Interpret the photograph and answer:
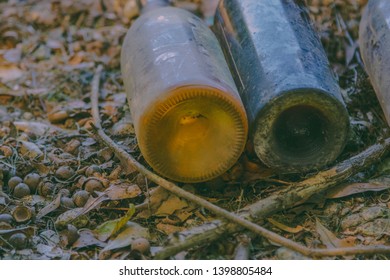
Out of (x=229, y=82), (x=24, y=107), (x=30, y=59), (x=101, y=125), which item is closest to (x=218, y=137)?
(x=229, y=82)

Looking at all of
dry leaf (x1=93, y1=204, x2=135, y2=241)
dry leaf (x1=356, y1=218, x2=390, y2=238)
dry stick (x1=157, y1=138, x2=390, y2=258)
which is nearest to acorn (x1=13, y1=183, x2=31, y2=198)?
dry leaf (x1=93, y1=204, x2=135, y2=241)

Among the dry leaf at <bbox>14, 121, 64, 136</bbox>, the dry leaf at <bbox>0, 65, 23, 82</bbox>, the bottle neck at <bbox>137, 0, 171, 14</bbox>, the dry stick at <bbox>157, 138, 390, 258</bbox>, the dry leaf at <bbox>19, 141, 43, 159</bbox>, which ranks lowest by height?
the dry leaf at <bbox>0, 65, 23, 82</bbox>

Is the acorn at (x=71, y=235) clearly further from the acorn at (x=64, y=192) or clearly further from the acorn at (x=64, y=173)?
the acorn at (x=64, y=173)

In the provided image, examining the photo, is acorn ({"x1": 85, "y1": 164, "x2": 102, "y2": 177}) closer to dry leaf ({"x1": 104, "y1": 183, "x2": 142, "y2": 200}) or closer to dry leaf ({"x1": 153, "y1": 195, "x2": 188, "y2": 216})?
dry leaf ({"x1": 104, "y1": 183, "x2": 142, "y2": 200})

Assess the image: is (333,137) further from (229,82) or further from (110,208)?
(110,208)

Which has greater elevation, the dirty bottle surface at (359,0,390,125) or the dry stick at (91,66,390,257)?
the dirty bottle surface at (359,0,390,125)

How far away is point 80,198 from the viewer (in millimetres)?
2275

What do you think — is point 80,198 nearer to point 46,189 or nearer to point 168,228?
point 46,189

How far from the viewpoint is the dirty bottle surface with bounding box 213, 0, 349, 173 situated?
212 centimetres

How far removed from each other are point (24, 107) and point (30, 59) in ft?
1.53

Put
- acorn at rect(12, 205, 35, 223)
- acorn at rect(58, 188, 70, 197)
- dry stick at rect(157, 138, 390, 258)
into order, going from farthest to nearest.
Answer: acorn at rect(58, 188, 70, 197)
acorn at rect(12, 205, 35, 223)
dry stick at rect(157, 138, 390, 258)

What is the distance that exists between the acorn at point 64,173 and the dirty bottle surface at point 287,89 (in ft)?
2.39

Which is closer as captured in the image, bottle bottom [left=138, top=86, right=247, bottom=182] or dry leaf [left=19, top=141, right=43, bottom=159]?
bottle bottom [left=138, top=86, right=247, bottom=182]

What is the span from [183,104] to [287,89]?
1.16 ft
